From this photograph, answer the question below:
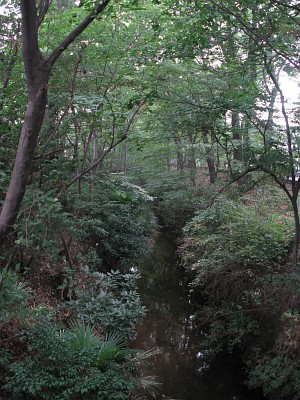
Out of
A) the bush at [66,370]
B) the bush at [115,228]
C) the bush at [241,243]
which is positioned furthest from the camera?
the bush at [115,228]

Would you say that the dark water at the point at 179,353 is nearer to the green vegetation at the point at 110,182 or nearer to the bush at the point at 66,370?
the green vegetation at the point at 110,182

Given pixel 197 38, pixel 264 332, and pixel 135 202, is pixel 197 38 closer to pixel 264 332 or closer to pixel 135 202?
pixel 264 332

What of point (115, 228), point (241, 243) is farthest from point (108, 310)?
point (115, 228)

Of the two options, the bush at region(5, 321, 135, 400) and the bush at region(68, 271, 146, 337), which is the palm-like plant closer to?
the bush at region(5, 321, 135, 400)

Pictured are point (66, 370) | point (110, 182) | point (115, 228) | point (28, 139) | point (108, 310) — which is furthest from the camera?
point (115, 228)

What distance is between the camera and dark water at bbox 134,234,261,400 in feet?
24.6

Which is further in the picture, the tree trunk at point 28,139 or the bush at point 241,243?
the bush at point 241,243

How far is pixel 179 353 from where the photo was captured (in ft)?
29.5

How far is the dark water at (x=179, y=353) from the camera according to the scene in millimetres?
7504

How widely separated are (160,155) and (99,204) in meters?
7.43

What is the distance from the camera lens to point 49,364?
15.7 ft

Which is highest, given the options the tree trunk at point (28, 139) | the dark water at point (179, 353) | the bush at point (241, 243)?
the tree trunk at point (28, 139)

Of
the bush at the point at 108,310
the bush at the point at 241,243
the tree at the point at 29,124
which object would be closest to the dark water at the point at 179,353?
the bush at the point at 241,243

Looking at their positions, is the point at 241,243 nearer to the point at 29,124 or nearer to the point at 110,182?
the point at 110,182
